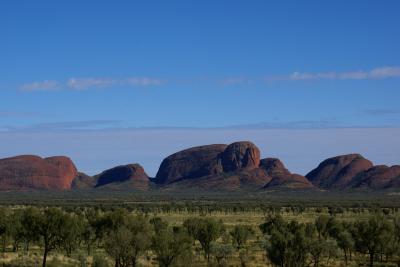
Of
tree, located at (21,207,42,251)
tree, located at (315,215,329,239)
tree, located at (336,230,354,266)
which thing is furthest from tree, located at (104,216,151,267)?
tree, located at (315,215,329,239)

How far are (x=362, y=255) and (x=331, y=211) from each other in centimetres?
5842

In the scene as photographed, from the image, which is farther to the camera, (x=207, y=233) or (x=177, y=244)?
(x=207, y=233)

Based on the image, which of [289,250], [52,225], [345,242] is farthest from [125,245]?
[345,242]

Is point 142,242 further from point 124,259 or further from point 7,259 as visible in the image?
point 7,259

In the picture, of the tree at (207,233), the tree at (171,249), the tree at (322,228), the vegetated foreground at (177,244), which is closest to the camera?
the tree at (171,249)

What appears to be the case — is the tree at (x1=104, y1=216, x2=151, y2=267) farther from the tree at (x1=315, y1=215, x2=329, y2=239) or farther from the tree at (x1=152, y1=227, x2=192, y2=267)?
the tree at (x1=315, y1=215, x2=329, y2=239)

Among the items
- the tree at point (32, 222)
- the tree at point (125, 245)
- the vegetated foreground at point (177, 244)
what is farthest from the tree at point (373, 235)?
the tree at point (32, 222)

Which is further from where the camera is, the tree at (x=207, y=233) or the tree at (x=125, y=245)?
the tree at (x=207, y=233)

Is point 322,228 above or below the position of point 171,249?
above

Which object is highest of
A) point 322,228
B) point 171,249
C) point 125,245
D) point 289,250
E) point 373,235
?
point 322,228

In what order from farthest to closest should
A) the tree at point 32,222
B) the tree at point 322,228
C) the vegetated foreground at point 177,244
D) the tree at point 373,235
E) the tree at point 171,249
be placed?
the tree at point 322,228, the tree at point 32,222, the tree at point 373,235, the vegetated foreground at point 177,244, the tree at point 171,249

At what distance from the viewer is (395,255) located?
5422cm

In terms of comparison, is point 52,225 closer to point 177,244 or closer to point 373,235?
point 177,244

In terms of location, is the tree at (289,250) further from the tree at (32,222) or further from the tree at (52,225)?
the tree at (32,222)
